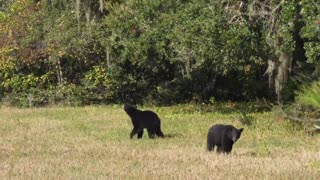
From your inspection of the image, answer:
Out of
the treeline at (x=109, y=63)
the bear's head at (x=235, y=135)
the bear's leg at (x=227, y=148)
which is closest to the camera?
the bear's head at (x=235, y=135)

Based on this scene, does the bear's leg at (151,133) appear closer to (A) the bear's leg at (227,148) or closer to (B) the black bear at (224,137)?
(B) the black bear at (224,137)

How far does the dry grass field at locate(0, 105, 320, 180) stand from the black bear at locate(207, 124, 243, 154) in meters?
0.31

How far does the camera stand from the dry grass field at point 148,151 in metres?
10.7

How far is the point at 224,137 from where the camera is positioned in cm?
1335

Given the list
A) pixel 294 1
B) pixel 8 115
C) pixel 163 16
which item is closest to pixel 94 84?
pixel 8 115

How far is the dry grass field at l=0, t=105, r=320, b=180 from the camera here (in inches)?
423

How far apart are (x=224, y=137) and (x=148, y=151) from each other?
1639 mm

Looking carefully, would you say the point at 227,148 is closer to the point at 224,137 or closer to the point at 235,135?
the point at 224,137

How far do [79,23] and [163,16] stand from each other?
938 cm

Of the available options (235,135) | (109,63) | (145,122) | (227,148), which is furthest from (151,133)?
(109,63)

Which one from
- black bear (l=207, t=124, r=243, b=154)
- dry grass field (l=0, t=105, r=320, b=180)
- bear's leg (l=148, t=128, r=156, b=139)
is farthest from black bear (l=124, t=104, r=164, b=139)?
black bear (l=207, t=124, r=243, b=154)

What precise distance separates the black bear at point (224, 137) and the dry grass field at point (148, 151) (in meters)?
0.31

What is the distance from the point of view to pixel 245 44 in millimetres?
19766

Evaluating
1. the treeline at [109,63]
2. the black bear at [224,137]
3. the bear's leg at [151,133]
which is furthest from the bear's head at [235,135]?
the treeline at [109,63]
